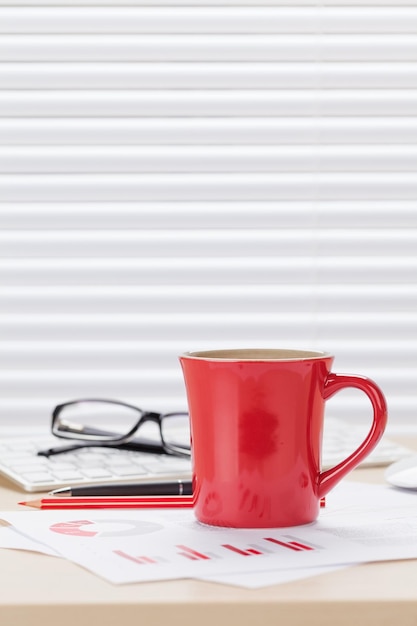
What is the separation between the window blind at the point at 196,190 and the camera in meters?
1.46

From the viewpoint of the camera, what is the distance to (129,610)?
0.42 meters

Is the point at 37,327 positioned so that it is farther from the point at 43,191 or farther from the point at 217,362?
the point at 217,362

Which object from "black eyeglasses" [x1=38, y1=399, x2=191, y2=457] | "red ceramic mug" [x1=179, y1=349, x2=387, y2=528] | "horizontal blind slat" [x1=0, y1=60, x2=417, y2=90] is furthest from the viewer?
"horizontal blind slat" [x1=0, y1=60, x2=417, y2=90]

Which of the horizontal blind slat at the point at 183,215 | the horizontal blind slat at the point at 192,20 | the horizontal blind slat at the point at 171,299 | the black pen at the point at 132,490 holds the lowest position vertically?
the black pen at the point at 132,490

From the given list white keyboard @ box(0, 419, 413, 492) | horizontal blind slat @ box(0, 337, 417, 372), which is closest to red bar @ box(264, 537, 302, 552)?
white keyboard @ box(0, 419, 413, 492)

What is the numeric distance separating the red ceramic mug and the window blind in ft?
2.98

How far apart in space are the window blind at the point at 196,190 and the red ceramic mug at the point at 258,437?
91 centimetres

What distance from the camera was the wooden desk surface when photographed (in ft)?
1.38

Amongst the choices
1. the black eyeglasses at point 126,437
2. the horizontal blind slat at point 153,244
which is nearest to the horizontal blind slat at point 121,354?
the horizontal blind slat at point 153,244

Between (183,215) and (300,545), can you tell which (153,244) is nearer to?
(183,215)

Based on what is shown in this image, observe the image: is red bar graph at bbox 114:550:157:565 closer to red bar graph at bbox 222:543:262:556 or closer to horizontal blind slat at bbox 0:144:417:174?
red bar graph at bbox 222:543:262:556

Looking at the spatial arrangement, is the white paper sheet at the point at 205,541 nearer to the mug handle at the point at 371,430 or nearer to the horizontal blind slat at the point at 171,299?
the mug handle at the point at 371,430

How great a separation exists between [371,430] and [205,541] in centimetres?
12

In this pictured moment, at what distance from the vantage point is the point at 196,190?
4.83 ft
